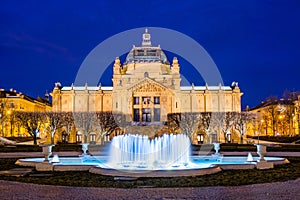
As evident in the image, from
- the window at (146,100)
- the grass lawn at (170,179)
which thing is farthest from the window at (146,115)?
the grass lawn at (170,179)

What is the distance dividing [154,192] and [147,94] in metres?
85.6

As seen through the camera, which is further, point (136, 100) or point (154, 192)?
point (136, 100)

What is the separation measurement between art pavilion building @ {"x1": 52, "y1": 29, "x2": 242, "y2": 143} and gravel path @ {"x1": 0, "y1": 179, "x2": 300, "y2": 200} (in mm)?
79519

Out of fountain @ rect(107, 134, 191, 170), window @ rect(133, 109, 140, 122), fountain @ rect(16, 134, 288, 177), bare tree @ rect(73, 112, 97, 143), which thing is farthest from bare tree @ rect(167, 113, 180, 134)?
fountain @ rect(107, 134, 191, 170)

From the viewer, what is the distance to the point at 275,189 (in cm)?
1470

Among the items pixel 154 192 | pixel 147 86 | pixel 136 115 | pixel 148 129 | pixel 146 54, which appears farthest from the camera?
pixel 146 54

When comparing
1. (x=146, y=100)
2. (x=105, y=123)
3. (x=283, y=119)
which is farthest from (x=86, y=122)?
(x=283, y=119)

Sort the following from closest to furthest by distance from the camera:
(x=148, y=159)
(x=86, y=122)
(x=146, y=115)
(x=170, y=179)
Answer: (x=170, y=179) → (x=148, y=159) → (x=86, y=122) → (x=146, y=115)

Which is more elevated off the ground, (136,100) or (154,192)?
(136,100)

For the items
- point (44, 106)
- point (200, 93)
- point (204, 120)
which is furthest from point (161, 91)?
point (44, 106)

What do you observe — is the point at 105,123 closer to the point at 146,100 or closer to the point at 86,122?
the point at 86,122

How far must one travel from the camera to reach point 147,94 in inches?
3925

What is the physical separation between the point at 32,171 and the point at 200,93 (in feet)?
283

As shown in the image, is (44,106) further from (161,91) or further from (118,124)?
(118,124)
